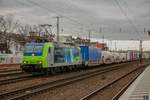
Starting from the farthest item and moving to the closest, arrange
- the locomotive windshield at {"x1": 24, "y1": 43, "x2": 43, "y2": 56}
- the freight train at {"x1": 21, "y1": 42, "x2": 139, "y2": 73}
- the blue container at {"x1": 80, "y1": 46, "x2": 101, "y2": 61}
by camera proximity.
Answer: the blue container at {"x1": 80, "y1": 46, "x2": 101, "y2": 61} < the locomotive windshield at {"x1": 24, "y1": 43, "x2": 43, "y2": 56} < the freight train at {"x1": 21, "y1": 42, "x2": 139, "y2": 73}

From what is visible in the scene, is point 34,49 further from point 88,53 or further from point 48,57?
point 88,53

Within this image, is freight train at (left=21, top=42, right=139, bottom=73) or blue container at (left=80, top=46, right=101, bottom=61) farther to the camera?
blue container at (left=80, top=46, right=101, bottom=61)

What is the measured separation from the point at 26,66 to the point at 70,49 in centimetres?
886

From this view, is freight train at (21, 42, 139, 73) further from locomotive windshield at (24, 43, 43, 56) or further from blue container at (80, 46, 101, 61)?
blue container at (80, 46, 101, 61)

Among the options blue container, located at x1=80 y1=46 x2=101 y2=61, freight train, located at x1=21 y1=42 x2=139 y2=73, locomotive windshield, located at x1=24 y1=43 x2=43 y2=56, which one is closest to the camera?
freight train, located at x1=21 y1=42 x2=139 y2=73

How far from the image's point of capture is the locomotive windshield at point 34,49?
101 feet

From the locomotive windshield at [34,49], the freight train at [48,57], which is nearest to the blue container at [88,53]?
the freight train at [48,57]

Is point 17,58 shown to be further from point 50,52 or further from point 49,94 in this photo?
point 49,94

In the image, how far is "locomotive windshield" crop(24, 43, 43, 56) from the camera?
30812 mm

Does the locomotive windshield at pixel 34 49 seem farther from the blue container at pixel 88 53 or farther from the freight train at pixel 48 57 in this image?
the blue container at pixel 88 53

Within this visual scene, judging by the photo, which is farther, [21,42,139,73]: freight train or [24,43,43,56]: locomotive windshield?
→ [24,43,43,56]: locomotive windshield

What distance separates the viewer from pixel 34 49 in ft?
102

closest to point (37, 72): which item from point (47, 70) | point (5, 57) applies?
point (47, 70)

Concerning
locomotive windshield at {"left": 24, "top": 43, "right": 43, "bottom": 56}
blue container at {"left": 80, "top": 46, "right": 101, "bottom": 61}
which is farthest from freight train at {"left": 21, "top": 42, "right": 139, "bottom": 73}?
blue container at {"left": 80, "top": 46, "right": 101, "bottom": 61}
